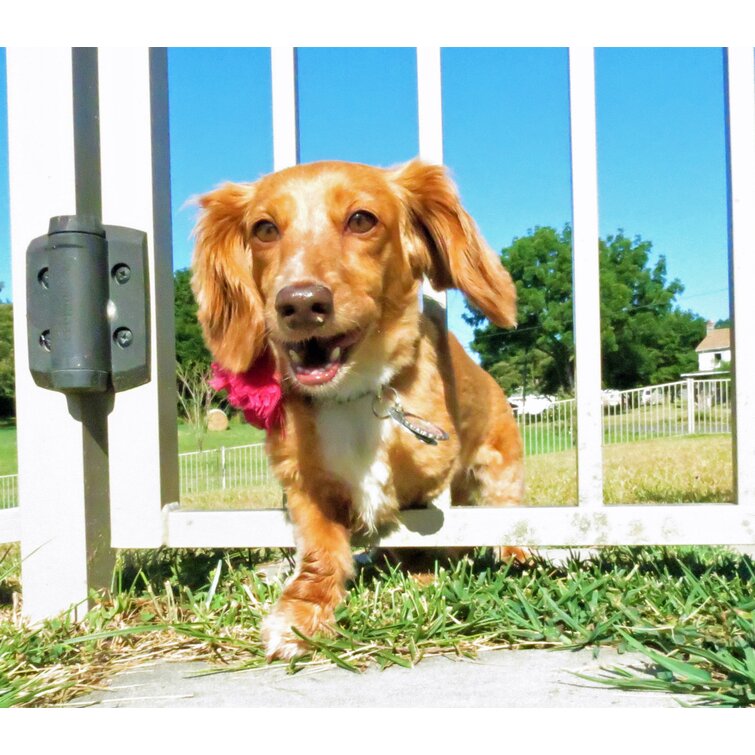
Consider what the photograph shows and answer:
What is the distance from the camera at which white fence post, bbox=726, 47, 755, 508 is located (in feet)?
5.28

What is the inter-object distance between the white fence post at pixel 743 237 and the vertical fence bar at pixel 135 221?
4.69ft

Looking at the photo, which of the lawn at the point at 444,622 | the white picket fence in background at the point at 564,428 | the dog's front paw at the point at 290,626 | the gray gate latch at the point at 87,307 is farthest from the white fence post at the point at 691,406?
the gray gate latch at the point at 87,307

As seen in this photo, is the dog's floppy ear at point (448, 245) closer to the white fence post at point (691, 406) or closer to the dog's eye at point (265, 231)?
the dog's eye at point (265, 231)

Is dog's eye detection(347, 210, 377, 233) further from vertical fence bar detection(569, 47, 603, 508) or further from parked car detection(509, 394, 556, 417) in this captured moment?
parked car detection(509, 394, 556, 417)

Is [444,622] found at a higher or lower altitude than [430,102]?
lower

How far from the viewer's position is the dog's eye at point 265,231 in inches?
68.3

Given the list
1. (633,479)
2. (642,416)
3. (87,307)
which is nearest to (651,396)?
(642,416)

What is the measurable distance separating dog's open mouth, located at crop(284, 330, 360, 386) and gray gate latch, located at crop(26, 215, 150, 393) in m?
0.38

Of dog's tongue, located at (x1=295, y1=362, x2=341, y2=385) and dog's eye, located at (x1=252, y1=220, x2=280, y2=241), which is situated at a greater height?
dog's eye, located at (x1=252, y1=220, x2=280, y2=241)

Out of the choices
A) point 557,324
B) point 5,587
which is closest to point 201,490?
point 5,587

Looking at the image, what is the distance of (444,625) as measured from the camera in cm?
140

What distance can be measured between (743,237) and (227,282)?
1.32m

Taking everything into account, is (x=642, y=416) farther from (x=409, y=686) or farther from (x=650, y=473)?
(x=409, y=686)

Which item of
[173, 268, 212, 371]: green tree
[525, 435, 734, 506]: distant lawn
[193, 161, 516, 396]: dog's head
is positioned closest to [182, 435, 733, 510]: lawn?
[525, 435, 734, 506]: distant lawn
